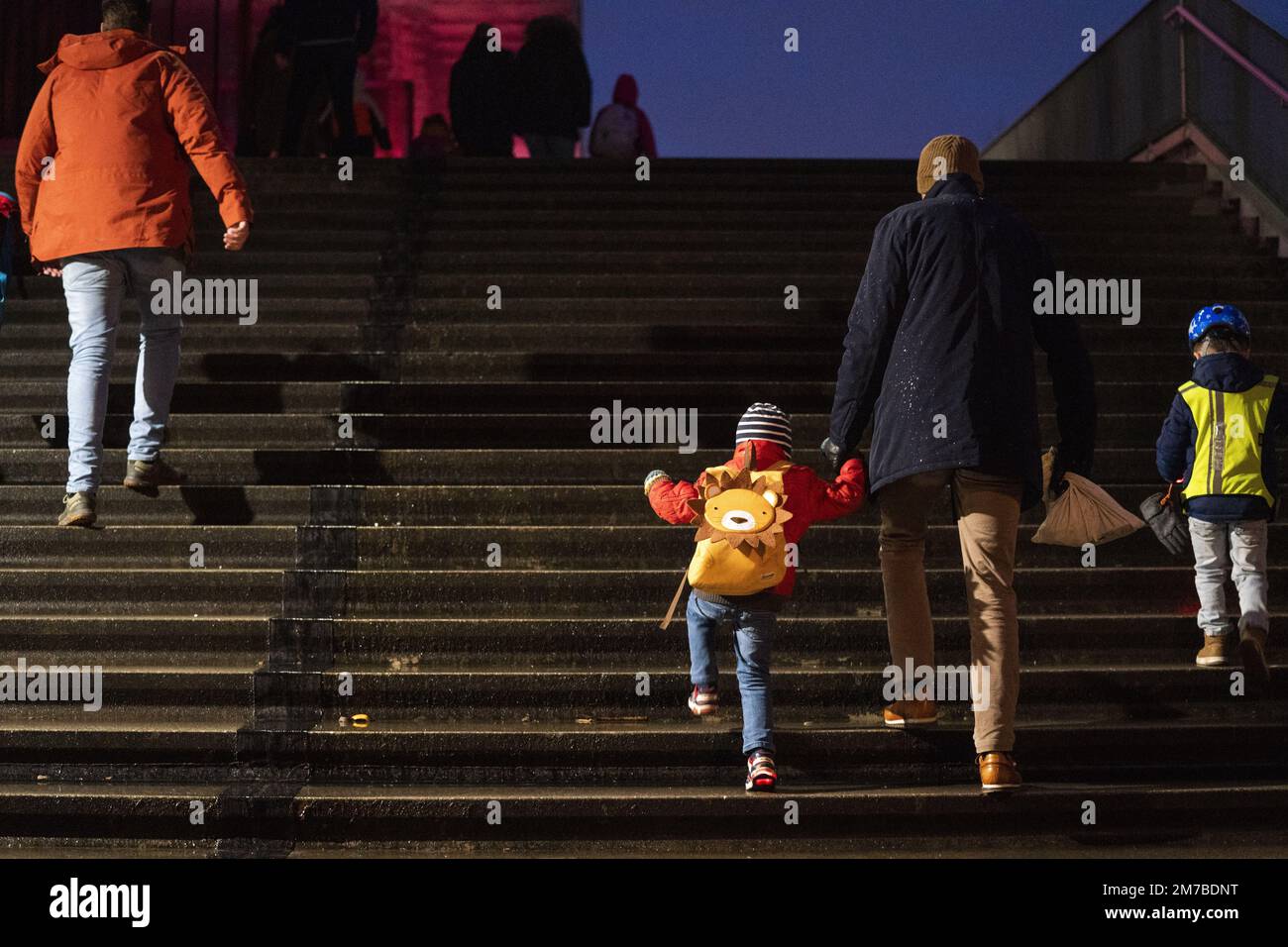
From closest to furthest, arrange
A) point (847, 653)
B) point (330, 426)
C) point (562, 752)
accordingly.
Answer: point (562, 752) → point (847, 653) → point (330, 426)

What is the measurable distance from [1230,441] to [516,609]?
269cm

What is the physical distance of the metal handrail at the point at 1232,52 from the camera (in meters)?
8.67

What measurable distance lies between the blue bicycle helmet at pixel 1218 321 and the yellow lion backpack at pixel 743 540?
209 centimetres

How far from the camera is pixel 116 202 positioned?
215 inches

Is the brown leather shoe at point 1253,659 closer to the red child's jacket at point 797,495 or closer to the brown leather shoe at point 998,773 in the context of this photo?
the brown leather shoe at point 998,773

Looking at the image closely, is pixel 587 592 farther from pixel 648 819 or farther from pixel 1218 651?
pixel 1218 651

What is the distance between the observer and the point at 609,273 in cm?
798

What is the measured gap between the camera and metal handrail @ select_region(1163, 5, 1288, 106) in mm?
8672

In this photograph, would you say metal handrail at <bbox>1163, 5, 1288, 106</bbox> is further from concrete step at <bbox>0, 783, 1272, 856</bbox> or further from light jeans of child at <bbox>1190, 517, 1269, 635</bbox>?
concrete step at <bbox>0, 783, 1272, 856</bbox>

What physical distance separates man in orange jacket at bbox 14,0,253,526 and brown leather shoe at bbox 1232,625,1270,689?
3874 millimetres

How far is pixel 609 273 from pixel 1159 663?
13.0 ft

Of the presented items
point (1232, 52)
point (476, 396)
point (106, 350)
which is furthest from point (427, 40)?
point (106, 350)

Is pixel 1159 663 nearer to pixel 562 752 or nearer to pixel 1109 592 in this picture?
pixel 1109 592
